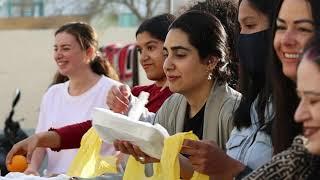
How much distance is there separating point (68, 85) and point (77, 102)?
0.79 feet

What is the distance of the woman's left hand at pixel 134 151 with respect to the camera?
258 centimetres

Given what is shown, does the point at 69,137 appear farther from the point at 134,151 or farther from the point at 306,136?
the point at 306,136

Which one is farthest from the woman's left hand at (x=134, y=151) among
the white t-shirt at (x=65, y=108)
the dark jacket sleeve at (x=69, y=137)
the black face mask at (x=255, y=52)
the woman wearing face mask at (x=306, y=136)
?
the white t-shirt at (x=65, y=108)

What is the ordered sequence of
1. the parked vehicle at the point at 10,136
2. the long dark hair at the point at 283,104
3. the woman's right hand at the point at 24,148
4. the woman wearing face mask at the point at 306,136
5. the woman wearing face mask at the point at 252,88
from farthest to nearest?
the parked vehicle at the point at 10,136, the woman's right hand at the point at 24,148, the woman wearing face mask at the point at 252,88, the long dark hair at the point at 283,104, the woman wearing face mask at the point at 306,136

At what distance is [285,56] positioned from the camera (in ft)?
7.80

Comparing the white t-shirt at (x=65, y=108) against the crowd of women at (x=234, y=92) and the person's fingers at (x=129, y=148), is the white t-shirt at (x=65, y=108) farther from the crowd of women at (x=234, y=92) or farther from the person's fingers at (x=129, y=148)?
the person's fingers at (x=129, y=148)

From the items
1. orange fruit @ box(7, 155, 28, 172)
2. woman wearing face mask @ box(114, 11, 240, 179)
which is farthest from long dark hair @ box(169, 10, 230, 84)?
orange fruit @ box(7, 155, 28, 172)

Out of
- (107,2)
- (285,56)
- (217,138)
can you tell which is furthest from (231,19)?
(107,2)

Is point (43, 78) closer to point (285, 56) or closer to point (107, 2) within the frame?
point (107, 2)

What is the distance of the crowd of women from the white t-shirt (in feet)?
0.04

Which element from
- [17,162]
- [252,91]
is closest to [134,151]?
[252,91]

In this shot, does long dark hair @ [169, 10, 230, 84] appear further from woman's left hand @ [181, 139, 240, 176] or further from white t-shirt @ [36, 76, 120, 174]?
white t-shirt @ [36, 76, 120, 174]

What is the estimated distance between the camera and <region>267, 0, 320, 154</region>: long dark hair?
7.58 ft

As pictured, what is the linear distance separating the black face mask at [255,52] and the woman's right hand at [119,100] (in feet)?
2.46
